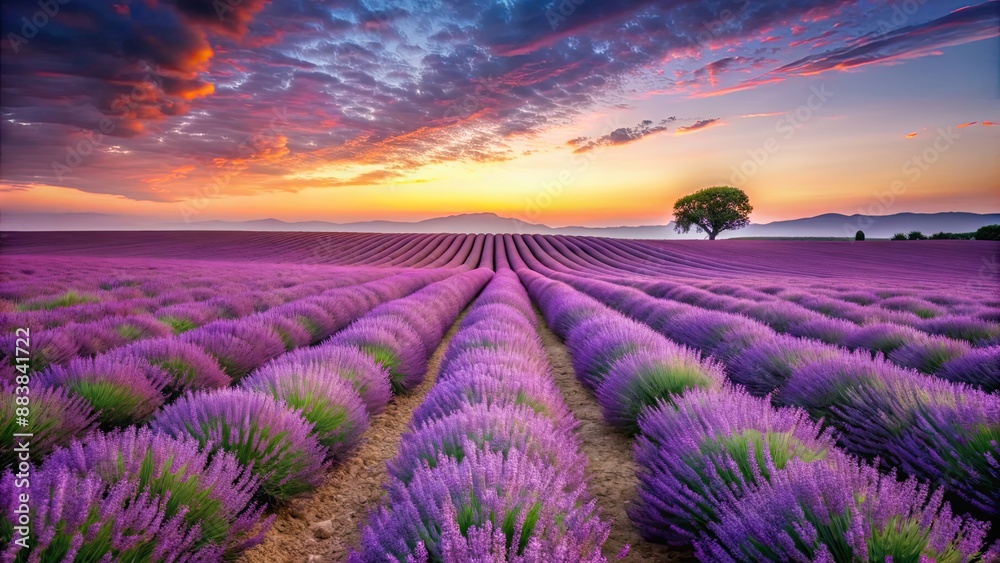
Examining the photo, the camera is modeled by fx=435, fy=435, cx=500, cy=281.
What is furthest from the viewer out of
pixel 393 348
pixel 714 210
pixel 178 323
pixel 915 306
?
pixel 714 210

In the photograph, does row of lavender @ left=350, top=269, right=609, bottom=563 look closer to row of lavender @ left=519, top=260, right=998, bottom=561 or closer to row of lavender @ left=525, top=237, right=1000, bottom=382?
row of lavender @ left=519, top=260, right=998, bottom=561

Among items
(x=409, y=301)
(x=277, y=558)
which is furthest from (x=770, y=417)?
(x=409, y=301)

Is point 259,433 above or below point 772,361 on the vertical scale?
above

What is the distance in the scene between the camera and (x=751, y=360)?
4.16 meters

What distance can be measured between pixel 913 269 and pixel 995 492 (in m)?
30.9

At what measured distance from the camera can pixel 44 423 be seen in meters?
2.29

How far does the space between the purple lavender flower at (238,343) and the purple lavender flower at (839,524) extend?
4.27m

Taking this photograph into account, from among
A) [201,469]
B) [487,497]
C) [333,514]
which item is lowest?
[333,514]

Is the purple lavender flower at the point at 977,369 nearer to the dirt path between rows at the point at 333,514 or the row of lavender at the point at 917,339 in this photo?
the row of lavender at the point at 917,339

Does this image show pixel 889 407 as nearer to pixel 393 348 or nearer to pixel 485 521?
pixel 485 521

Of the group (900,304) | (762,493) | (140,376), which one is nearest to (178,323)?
(140,376)

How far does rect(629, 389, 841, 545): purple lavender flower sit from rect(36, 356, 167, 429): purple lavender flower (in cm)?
321

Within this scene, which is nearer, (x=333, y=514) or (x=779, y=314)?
(x=333, y=514)

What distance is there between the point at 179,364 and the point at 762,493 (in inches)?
161
